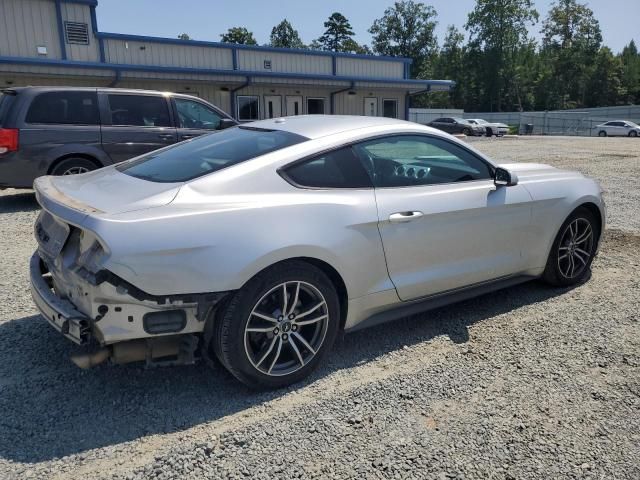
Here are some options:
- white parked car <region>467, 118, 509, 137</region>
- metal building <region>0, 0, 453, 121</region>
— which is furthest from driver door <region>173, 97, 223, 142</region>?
white parked car <region>467, 118, 509, 137</region>

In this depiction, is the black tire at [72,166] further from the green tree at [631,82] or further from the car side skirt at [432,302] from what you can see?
the green tree at [631,82]

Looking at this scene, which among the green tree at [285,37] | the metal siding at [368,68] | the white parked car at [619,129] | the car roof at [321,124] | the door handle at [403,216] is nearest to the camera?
the door handle at [403,216]

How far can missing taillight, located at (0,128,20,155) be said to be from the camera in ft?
24.5

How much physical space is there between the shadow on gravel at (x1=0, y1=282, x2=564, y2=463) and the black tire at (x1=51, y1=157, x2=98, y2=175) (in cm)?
462

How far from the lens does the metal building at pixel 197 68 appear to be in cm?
1872

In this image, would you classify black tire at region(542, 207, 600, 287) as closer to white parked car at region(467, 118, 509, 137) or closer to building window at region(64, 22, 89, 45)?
building window at region(64, 22, 89, 45)

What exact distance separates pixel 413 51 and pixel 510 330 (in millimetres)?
87040

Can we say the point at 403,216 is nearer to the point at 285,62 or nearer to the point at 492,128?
the point at 285,62

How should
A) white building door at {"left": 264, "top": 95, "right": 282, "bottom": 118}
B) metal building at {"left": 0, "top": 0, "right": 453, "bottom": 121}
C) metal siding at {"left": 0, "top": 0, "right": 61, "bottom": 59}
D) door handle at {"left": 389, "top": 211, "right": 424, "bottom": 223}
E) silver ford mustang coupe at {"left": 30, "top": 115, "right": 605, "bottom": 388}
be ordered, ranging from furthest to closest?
white building door at {"left": 264, "top": 95, "right": 282, "bottom": 118} < metal building at {"left": 0, "top": 0, "right": 453, "bottom": 121} < metal siding at {"left": 0, "top": 0, "right": 61, "bottom": 59} < door handle at {"left": 389, "top": 211, "right": 424, "bottom": 223} < silver ford mustang coupe at {"left": 30, "top": 115, "right": 605, "bottom": 388}

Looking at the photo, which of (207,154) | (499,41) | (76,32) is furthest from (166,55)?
(499,41)

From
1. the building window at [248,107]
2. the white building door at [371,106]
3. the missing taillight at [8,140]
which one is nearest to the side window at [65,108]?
the missing taillight at [8,140]

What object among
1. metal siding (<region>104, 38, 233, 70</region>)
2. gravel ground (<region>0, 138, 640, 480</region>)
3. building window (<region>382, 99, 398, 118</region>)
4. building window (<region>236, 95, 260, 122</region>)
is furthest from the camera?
building window (<region>382, 99, 398, 118</region>)

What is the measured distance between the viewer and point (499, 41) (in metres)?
74.6

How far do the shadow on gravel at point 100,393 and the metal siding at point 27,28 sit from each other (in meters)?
18.6
